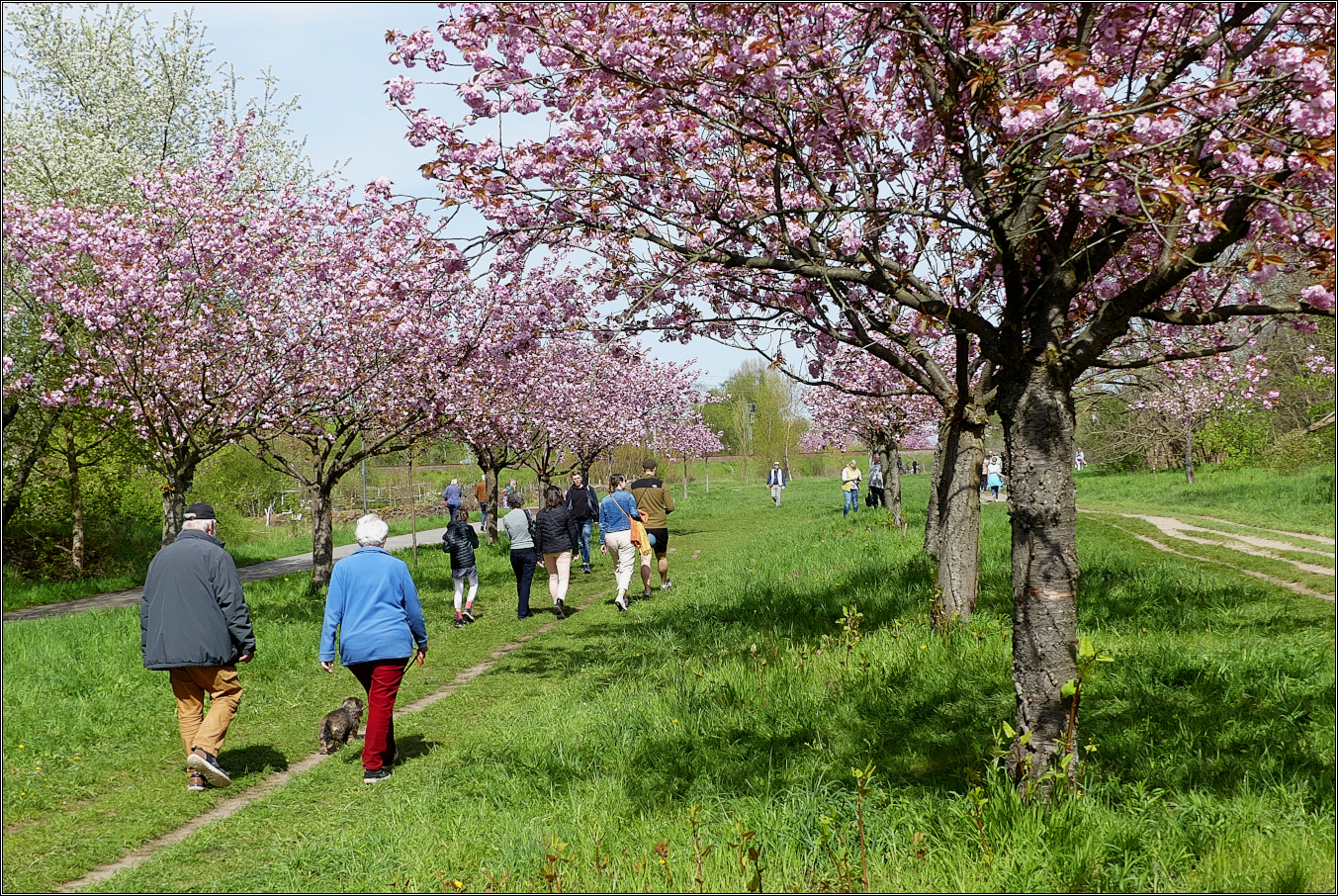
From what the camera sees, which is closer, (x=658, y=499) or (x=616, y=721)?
(x=616, y=721)

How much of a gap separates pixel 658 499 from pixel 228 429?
676 centimetres

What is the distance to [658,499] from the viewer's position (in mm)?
14883

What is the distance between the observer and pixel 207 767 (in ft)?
20.4

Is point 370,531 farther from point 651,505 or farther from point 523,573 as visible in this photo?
point 651,505

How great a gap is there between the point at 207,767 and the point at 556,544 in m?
7.28

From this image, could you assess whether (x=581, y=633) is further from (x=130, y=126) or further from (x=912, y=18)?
(x=130, y=126)

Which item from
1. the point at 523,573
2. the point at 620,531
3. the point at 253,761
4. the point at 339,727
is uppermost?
the point at 620,531

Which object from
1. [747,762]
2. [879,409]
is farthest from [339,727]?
[879,409]

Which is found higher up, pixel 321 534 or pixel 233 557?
pixel 321 534

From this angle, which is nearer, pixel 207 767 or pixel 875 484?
pixel 207 767

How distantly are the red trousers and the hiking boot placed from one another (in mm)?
992

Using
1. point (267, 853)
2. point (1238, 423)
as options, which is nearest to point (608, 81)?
point (267, 853)

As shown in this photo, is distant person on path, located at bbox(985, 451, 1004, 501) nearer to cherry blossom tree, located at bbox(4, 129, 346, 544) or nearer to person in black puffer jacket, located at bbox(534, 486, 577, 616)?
person in black puffer jacket, located at bbox(534, 486, 577, 616)

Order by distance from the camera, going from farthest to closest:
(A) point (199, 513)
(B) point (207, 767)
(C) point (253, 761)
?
(C) point (253, 761) → (A) point (199, 513) → (B) point (207, 767)
